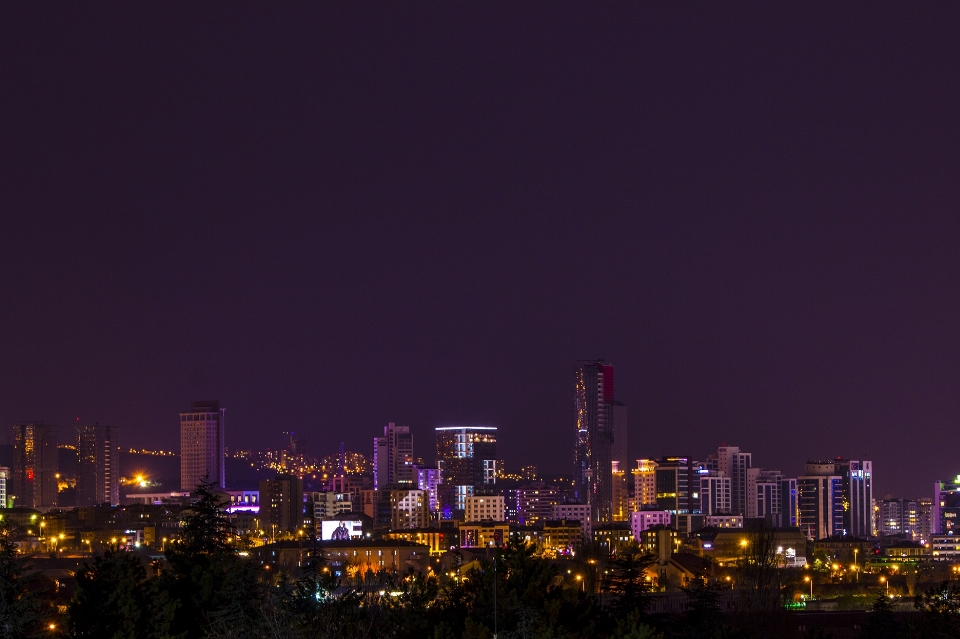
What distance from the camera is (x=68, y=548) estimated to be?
4994 centimetres

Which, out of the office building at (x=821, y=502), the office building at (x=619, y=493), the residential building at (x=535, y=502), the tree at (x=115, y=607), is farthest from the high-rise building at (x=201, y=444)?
the tree at (x=115, y=607)

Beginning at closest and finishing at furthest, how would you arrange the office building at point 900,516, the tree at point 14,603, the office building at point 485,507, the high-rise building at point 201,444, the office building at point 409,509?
1. the tree at point 14,603
2. the office building at point 409,509
3. the office building at point 485,507
4. the office building at point 900,516
5. the high-rise building at point 201,444

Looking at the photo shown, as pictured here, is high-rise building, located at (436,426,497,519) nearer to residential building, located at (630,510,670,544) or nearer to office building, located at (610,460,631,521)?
office building, located at (610,460,631,521)

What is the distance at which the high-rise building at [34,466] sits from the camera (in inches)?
3770

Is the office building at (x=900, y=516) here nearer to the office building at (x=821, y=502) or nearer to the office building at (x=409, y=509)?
the office building at (x=821, y=502)

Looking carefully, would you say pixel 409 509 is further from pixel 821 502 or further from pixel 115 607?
pixel 115 607

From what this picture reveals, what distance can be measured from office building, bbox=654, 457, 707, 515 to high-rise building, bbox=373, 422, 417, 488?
78.6 ft

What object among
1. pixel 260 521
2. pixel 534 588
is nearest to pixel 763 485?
pixel 260 521

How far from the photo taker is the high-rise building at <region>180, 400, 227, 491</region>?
119m

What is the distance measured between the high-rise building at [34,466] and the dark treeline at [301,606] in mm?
84635

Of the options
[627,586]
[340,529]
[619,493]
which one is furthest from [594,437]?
[627,586]

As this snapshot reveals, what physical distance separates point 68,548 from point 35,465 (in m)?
50.6

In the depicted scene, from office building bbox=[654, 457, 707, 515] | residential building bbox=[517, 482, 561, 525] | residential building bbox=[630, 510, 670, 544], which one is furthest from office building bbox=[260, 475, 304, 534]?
office building bbox=[654, 457, 707, 515]

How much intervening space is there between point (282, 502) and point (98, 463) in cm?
3911
